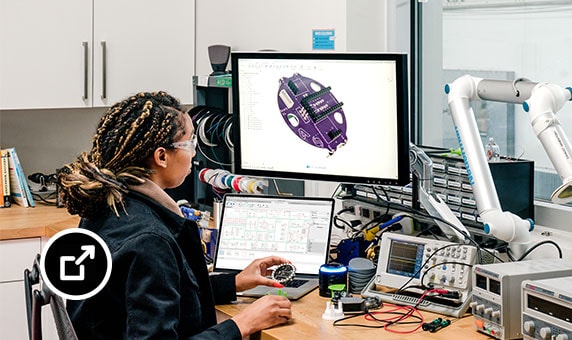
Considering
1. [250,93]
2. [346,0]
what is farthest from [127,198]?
[346,0]

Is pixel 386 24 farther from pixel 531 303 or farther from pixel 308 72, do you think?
pixel 531 303

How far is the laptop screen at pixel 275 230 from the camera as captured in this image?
239 cm

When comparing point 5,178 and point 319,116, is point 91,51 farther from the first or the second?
point 319,116

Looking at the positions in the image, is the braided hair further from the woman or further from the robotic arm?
the robotic arm

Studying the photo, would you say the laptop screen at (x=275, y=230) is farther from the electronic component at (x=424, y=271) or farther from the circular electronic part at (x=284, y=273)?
the electronic component at (x=424, y=271)

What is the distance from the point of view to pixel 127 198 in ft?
6.15

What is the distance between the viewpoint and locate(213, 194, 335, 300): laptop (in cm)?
238

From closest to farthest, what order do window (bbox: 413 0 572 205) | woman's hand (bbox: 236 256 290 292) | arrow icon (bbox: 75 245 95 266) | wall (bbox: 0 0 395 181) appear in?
arrow icon (bbox: 75 245 95 266)
woman's hand (bbox: 236 256 290 292)
window (bbox: 413 0 572 205)
wall (bbox: 0 0 395 181)

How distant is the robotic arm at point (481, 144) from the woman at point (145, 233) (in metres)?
0.56

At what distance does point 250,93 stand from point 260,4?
92 centimetres

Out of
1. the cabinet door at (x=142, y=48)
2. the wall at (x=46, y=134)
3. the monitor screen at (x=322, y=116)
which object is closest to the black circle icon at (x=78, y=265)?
the monitor screen at (x=322, y=116)

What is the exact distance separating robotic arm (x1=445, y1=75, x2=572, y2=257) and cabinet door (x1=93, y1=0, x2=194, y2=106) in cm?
187

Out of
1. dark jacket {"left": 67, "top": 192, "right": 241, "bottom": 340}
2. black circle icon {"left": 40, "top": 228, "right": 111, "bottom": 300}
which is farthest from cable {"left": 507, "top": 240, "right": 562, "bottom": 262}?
black circle icon {"left": 40, "top": 228, "right": 111, "bottom": 300}

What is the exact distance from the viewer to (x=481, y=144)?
209 cm
